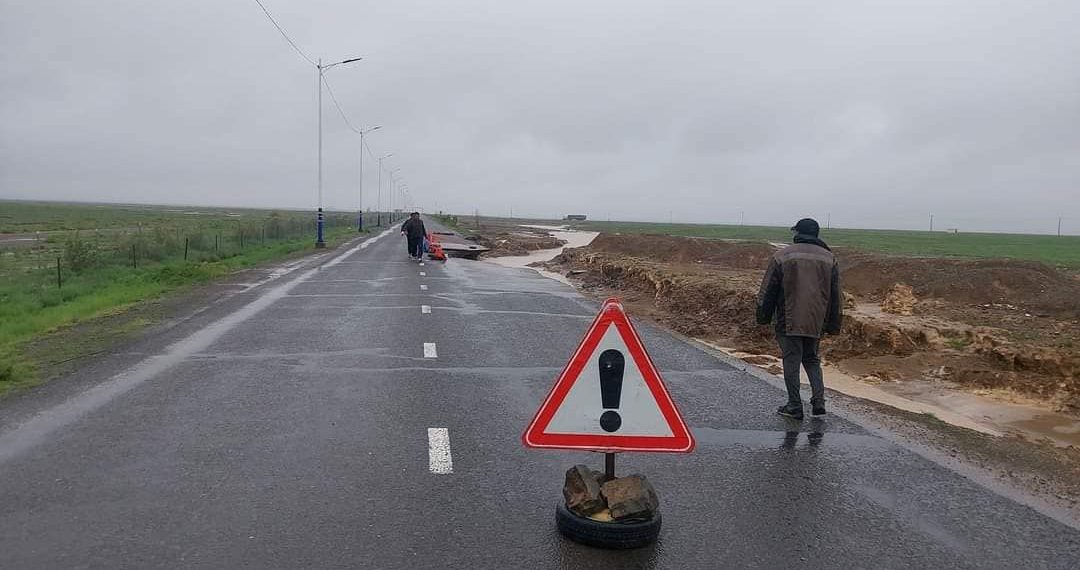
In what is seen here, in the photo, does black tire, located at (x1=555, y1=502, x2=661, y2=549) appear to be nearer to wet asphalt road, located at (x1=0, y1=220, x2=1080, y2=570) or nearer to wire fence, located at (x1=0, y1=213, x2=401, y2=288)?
wet asphalt road, located at (x1=0, y1=220, x2=1080, y2=570)

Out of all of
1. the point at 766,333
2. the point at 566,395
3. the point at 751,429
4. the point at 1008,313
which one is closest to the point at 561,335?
the point at 766,333

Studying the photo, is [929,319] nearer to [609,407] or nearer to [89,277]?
[609,407]

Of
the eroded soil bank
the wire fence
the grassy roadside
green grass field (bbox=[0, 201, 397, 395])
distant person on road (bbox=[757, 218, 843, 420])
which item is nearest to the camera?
distant person on road (bbox=[757, 218, 843, 420])

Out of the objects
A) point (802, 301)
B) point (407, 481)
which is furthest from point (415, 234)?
point (407, 481)

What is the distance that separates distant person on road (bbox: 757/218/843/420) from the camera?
24.6 feet

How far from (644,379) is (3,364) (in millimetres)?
7745

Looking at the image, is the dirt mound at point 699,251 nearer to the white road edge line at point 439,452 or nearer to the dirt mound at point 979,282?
the dirt mound at point 979,282

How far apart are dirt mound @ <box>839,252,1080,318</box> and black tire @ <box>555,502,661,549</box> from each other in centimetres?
1438

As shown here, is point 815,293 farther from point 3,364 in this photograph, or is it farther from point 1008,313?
point 1008,313

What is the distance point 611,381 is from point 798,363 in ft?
11.5

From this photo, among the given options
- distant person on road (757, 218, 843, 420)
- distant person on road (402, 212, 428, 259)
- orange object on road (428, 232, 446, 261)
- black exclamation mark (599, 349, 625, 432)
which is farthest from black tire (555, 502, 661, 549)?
orange object on road (428, 232, 446, 261)

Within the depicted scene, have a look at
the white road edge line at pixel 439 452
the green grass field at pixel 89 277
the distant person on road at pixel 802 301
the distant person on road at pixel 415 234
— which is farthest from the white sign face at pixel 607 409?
the distant person on road at pixel 415 234

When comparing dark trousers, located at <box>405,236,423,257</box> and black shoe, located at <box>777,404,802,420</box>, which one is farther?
dark trousers, located at <box>405,236,423,257</box>

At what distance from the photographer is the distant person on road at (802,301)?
7.49 metres
